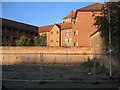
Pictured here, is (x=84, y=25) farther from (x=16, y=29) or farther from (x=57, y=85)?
(x=57, y=85)

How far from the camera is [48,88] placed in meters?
12.0

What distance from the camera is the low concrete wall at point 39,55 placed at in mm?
37406

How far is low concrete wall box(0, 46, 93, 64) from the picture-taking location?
37.4 meters

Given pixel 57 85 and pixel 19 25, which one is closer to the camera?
pixel 57 85

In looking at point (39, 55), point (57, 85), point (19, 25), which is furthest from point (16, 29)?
point (57, 85)

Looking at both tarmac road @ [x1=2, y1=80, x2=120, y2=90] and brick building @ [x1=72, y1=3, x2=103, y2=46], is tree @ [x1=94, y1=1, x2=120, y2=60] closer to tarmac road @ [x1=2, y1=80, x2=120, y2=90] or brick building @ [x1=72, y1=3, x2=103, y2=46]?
tarmac road @ [x1=2, y1=80, x2=120, y2=90]

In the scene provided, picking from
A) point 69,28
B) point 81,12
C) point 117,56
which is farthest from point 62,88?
point 69,28

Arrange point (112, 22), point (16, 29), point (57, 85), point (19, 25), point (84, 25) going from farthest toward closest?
point (19, 25) → point (16, 29) → point (84, 25) → point (112, 22) → point (57, 85)

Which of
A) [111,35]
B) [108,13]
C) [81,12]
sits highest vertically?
[81,12]

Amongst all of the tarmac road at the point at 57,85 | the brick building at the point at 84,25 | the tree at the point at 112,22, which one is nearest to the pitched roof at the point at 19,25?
the brick building at the point at 84,25

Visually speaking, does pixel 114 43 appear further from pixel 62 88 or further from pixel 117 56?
pixel 62 88

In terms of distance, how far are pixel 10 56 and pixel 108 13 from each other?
26.5 m

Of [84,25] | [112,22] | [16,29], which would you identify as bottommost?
[112,22]

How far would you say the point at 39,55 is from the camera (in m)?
39.0
